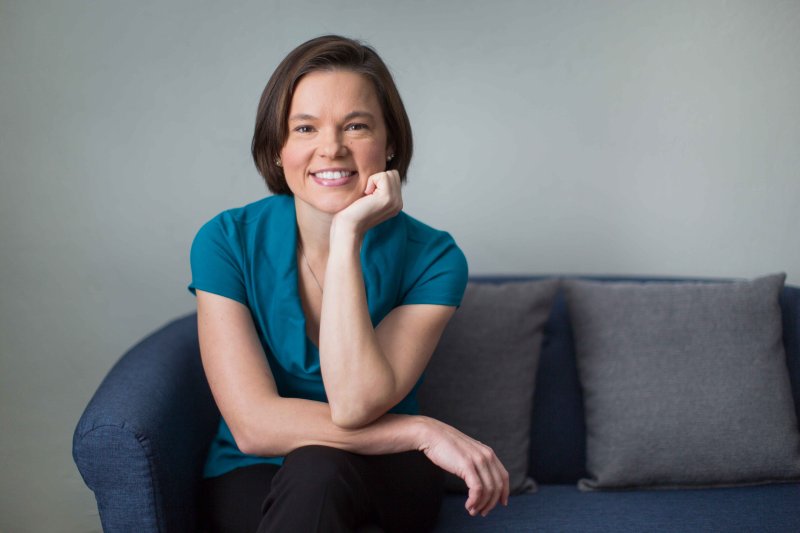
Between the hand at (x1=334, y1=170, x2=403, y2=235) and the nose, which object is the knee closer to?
the hand at (x1=334, y1=170, x2=403, y2=235)

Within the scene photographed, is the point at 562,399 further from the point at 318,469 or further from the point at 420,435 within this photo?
the point at 318,469

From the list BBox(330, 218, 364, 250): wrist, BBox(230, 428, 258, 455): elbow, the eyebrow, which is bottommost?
BBox(230, 428, 258, 455): elbow

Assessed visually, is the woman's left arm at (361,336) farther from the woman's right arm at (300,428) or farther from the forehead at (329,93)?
the forehead at (329,93)

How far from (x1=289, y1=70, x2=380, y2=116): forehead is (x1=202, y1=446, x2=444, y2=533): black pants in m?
0.67

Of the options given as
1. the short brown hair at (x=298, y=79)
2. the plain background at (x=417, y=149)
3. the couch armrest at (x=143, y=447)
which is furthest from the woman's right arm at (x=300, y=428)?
the plain background at (x=417, y=149)

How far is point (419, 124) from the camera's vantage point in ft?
7.89

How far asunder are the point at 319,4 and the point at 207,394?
1.21m

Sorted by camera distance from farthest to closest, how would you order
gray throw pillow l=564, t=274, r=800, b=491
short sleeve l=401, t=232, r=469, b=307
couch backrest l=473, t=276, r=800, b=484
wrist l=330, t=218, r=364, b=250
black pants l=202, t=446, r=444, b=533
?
couch backrest l=473, t=276, r=800, b=484 → gray throw pillow l=564, t=274, r=800, b=491 → short sleeve l=401, t=232, r=469, b=307 → wrist l=330, t=218, r=364, b=250 → black pants l=202, t=446, r=444, b=533

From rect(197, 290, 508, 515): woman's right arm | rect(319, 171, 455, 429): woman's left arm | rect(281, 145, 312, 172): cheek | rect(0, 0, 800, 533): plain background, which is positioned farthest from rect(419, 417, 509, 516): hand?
rect(0, 0, 800, 533): plain background

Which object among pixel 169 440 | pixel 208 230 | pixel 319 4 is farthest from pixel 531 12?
pixel 169 440

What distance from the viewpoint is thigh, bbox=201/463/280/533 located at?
1.55 m

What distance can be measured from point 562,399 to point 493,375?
233 millimetres

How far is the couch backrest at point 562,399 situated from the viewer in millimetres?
2061

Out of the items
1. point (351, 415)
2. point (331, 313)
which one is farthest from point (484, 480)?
point (331, 313)
